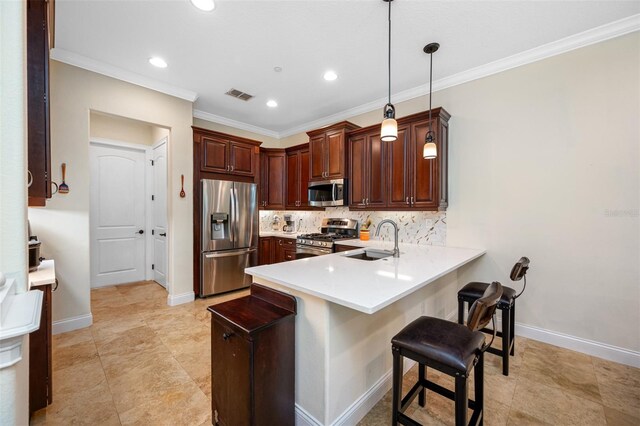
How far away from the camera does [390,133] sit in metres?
2.14

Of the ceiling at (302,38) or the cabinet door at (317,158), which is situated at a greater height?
the ceiling at (302,38)

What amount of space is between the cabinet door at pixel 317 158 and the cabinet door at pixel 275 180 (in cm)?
85

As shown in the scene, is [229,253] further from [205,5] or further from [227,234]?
[205,5]

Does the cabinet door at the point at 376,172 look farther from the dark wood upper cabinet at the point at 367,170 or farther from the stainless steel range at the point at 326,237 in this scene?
the stainless steel range at the point at 326,237

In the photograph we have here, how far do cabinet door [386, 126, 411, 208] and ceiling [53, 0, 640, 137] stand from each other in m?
0.79

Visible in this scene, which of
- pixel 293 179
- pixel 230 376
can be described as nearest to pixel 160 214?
pixel 293 179

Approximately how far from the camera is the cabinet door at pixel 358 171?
3.81 m

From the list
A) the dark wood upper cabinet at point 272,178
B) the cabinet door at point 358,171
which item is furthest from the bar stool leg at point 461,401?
the dark wood upper cabinet at point 272,178

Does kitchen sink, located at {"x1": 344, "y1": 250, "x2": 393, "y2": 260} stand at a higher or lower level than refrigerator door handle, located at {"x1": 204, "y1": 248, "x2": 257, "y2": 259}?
higher

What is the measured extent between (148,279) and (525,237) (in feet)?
19.9

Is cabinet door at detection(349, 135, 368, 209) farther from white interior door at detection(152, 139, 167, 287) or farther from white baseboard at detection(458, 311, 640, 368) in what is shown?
white interior door at detection(152, 139, 167, 287)

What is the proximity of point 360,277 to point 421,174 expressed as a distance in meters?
1.98

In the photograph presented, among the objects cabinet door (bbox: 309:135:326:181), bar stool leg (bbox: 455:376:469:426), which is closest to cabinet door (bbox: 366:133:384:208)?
cabinet door (bbox: 309:135:326:181)

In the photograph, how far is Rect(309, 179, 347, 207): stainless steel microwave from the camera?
3.99 metres
